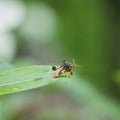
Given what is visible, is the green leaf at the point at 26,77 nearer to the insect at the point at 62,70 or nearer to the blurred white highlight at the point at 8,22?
the insect at the point at 62,70

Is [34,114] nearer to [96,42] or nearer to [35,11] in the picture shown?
[96,42]

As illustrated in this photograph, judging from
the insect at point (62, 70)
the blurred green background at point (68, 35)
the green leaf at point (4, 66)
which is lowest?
the blurred green background at point (68, 35)

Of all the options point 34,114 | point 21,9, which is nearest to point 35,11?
point 21,9

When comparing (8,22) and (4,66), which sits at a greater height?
(4,66)

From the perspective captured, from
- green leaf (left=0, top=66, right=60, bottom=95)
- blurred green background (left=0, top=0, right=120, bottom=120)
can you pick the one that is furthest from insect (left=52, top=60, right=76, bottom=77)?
blurred green background (left=0, top=0, right=120, bottom=120)

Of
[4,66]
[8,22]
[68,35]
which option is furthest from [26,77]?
[68,35]

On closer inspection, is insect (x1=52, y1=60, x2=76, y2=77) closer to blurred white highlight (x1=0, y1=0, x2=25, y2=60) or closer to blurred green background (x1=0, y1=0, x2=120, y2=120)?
blurred green background (x1=0, y1=0, x2=120, y2=120)

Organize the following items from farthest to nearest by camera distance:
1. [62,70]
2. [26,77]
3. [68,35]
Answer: [68,35], [62,70], [26,77]

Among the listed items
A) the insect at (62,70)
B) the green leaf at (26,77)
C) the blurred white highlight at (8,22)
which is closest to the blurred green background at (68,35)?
the blurred white highlight at (8,22)

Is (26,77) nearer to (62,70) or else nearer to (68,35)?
(62,70)
